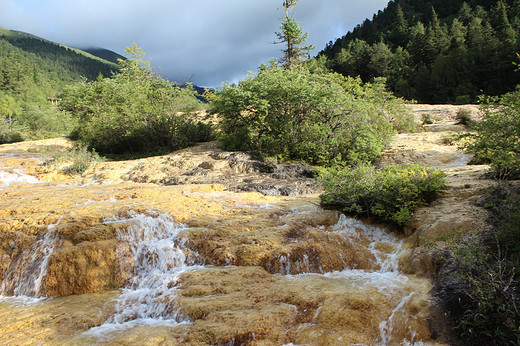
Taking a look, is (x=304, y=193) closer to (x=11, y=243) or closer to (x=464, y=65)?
(x=11, y=243)

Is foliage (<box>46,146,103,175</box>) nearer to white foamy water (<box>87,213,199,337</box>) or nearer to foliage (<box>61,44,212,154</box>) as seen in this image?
foliage (<box>61,44,212,154</box>)

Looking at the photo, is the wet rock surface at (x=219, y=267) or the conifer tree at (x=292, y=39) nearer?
the wet rock surface at (x=219, y=267)

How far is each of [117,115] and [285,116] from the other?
8287mm

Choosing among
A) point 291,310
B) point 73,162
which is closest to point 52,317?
point 291,310

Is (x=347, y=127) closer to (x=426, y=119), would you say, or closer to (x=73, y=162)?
(x=426, y=119)

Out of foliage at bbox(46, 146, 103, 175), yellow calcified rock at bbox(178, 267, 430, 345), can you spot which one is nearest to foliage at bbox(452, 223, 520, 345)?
yellow calcified rock at bbox(178, 267, 430, 345)

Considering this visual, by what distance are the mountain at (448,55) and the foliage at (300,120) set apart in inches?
968

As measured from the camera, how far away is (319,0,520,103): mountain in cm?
3406

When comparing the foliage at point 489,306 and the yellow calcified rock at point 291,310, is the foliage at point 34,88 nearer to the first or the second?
the yellow calcified rock at point 291,310

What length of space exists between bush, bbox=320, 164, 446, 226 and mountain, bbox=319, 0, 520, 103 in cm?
2914

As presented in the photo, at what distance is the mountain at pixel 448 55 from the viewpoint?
34062 mm

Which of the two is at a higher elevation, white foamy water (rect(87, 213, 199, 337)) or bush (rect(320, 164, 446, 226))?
bush (rect(320, 164, 446, 226))

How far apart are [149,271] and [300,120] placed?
928cm

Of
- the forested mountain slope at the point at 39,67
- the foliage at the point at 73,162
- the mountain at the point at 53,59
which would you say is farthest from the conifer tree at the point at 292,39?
the mountain at the point at 53,59
